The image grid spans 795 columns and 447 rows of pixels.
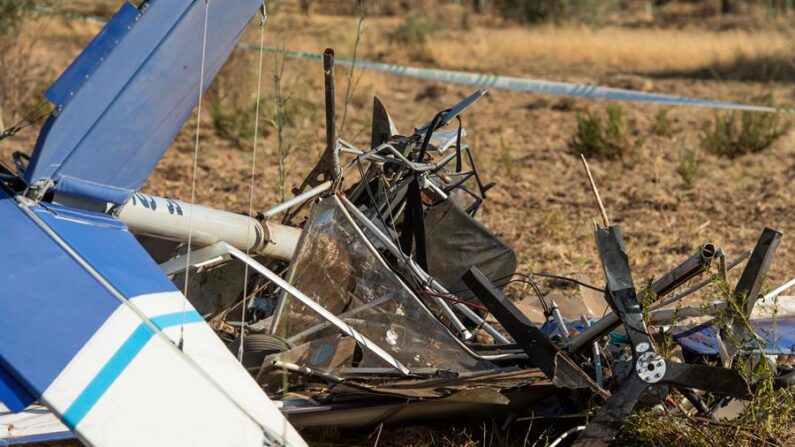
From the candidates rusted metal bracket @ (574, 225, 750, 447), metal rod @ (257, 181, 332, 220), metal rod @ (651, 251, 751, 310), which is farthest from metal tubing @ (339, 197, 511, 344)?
rusted metal bracket @ (574, 225, 750, 447)

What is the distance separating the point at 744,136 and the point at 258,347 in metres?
7.40

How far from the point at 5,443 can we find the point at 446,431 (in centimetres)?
175

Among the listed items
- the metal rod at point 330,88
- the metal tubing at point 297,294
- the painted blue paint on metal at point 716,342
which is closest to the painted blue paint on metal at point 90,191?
the metal tubing at point 297,294

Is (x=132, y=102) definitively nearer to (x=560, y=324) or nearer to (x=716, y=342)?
(x=560, y=324)

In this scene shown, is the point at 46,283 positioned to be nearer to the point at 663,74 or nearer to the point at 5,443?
the point at 5,443

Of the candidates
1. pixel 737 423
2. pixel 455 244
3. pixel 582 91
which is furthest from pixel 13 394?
pixel 582 91

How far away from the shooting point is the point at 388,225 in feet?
17.2

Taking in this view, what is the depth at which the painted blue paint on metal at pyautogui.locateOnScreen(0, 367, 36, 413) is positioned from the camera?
130 inches

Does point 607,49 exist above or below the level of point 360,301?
above

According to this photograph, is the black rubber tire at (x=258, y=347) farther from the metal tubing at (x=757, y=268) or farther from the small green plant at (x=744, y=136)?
the small green plant at (x=744, y=136)

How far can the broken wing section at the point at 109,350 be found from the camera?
10.8ft

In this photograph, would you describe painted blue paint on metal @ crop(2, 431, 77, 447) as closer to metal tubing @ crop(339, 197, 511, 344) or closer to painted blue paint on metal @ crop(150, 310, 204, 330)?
painted blue paint on metal @ crop(150, 310, 204, 330)

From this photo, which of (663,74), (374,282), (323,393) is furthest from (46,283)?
(663,74)

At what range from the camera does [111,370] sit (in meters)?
3.35
